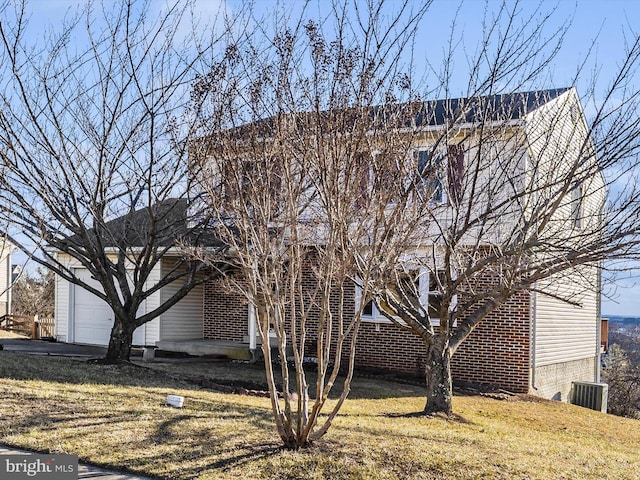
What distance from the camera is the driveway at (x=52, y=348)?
54.7 ft

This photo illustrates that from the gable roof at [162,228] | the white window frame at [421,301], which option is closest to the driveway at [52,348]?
the gable roof at [162,228]

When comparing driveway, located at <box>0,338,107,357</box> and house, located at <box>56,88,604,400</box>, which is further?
driveway, located at <box>0,338,107,357</box>

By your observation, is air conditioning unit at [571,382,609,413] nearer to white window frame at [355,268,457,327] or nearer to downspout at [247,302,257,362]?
white window frame at [355,268,457,327]

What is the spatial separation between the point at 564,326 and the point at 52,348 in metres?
13.0

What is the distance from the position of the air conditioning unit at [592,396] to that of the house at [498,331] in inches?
12.3

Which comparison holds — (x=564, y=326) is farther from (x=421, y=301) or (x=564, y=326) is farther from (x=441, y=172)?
(x=441, y=172)

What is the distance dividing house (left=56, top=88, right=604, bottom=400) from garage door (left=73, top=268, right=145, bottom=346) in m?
0.03

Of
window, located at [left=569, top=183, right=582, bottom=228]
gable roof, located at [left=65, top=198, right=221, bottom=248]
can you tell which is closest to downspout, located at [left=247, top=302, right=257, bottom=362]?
gable roof, located at [left=65, top=198, right=221, bottom=248]

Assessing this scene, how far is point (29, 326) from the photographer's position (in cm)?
2391

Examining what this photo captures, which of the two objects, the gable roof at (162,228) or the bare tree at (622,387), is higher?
the gable roof at (162,228)

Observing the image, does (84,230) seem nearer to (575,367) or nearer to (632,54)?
(632,54)

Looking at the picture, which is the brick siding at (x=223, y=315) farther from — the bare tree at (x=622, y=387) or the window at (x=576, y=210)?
the bare tree at (x=622, y=387)

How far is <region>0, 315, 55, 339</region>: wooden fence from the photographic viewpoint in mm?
22641

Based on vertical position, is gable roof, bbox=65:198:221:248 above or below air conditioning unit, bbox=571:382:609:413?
above
